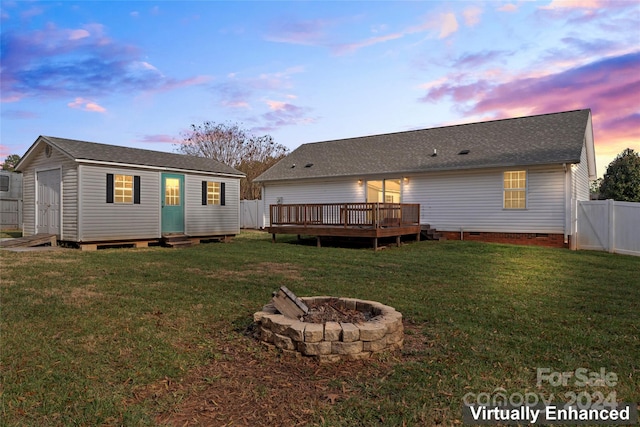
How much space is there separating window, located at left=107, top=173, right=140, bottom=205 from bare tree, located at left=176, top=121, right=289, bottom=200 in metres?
17.8

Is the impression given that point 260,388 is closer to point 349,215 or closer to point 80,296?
point 80,296

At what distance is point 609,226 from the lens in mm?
11945

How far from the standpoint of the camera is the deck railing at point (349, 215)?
12672mm

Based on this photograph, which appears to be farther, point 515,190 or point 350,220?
point 515,190

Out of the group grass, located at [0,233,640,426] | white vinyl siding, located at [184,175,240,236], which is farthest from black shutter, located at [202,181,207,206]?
grass, located at [0,233,640,426]

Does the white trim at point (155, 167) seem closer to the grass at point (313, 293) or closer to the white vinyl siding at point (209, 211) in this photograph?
the white vinyl siding at point (209, 211)

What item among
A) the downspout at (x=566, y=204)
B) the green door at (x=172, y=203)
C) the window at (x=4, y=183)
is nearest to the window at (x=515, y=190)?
the downspout at (x=566, y=204)

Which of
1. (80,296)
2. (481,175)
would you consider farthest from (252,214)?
(80,296)

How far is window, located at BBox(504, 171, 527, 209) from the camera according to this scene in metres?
14.1

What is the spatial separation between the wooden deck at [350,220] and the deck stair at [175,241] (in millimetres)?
3285

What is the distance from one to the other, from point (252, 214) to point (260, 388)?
22099 mm

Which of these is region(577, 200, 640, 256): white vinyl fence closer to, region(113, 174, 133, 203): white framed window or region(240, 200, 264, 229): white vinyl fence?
region(113, 174, 133, 203): white framed window

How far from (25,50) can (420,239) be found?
14.2 metres

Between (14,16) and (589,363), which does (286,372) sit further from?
(14,16)
